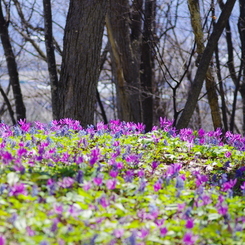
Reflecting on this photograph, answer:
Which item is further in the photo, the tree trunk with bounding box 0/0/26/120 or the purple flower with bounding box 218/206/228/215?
the tree trunk with bounding box 0/0/26/120

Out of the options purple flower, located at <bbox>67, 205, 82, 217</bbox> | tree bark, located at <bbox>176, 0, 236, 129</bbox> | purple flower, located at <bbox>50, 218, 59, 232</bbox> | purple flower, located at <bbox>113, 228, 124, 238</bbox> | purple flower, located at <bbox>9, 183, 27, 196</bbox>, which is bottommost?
purple flower, located at <bbox>113, 228, 124, 238</bbox>

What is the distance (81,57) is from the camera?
23.9ft

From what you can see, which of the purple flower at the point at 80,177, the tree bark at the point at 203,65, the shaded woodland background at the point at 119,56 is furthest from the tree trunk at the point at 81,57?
the purple flower at the point at 80,177

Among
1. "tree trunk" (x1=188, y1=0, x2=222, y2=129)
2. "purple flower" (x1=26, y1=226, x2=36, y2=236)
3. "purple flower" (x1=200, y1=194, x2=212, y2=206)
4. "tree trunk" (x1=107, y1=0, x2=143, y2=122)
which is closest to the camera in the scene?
"purple flower" (x1=26, y1=226, x2=36, y2=236)

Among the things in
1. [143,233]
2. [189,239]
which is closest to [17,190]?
[143,233]

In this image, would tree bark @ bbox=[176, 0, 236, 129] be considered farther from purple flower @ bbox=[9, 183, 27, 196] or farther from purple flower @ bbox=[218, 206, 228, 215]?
purple flower @ bbox=[9, 183, 27, 196]

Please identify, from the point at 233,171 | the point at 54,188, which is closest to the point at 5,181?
the point at 54,188

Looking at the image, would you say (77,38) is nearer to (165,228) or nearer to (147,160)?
(147,160)

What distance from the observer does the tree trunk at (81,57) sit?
7.22 meters

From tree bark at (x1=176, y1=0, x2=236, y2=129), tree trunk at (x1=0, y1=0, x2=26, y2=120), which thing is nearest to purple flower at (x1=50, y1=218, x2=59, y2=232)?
tree bark at (x1=176, y1=0, x2=236, y2=129)

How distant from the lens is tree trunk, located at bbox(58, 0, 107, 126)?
23.7 feet

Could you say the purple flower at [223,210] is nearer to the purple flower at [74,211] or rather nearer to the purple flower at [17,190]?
the purple flower at [74,211]

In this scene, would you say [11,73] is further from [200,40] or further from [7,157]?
[7,157]

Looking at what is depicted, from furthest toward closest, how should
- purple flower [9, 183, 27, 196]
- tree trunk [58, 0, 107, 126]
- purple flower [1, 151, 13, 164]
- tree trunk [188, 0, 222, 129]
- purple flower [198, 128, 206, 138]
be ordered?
tree trunk [188, 0, 222, 129] < tree trunk [58, 0, 107, 126] < purple flower [198, 128, 206, 138] < purple flower [1, 151, 13, 164] < purple flower [9, 183, 27, 196]
